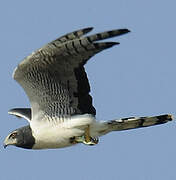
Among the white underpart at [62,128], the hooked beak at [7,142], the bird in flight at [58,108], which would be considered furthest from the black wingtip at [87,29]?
the hooked beak at [7,142]

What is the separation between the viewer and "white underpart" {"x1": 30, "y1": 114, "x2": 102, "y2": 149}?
14.8 m

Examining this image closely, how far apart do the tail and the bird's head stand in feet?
4.23

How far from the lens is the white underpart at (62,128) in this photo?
583 inches

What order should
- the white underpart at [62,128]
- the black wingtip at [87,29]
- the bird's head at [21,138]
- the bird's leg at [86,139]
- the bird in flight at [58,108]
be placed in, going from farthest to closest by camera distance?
the bird's head at [21,138] → the bird's leg at [86,139] → the white underpart at [62,128] → the bird in flight at [58,108] → the black wingtip at [87,29]

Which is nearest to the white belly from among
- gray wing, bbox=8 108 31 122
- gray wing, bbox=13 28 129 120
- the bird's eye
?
gray wing, bbox=13 28 129 120

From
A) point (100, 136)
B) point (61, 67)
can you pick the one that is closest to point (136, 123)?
point (100, 136)

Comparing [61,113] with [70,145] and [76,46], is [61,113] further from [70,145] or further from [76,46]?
[76,46]

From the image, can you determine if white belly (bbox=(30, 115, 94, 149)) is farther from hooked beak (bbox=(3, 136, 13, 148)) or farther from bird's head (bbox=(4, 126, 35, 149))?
hooked beak (bbox=(3, 136, 13, 148))

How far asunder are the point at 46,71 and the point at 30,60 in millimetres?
420

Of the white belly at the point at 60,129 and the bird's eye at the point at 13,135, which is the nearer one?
the white belly at the point at 60,129

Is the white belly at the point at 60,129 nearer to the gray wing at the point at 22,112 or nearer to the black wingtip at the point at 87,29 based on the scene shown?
the gray wing at the point at 22,112

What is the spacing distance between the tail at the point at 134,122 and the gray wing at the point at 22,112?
4.82ft

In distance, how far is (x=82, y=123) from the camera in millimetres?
14797

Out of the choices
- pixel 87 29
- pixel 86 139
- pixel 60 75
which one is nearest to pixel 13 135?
pixel 86 139
